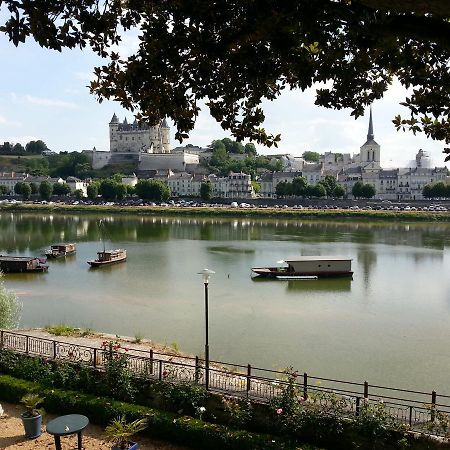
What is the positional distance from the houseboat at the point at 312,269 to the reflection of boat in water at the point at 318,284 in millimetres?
427

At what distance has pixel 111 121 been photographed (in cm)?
14188

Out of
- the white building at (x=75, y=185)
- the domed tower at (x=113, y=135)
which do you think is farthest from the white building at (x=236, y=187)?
the domed tower at (x=113, y=135)

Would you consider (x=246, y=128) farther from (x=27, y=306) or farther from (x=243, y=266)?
(x=243, y=266)

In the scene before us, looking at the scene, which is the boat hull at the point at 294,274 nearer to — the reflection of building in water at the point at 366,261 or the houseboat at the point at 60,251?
the reflection of building in water at the point at 366,261

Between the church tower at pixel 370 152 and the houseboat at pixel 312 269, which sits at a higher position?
the church tower at pixel 370 152

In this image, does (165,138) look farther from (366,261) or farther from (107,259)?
(366,261)

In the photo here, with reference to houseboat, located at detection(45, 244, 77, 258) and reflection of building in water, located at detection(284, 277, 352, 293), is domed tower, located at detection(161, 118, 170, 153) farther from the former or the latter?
reflection of building in water, located at detection(284, 277, 352, 293)

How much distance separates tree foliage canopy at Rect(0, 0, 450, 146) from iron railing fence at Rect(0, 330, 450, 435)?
4.90 metres

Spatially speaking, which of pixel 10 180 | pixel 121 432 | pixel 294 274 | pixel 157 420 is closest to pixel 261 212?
pixel 294 274

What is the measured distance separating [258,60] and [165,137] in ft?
460

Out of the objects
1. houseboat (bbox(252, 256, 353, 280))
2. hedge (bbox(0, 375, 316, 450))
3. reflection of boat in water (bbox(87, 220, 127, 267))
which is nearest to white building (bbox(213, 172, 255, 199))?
reflection of boat in water (bbox(87, 220, 127, 267))

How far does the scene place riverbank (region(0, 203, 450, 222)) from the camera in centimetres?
6738

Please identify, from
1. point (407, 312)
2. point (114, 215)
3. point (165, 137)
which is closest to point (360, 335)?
point (407, 312)

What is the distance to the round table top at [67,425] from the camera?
7.73 m
